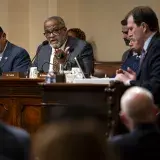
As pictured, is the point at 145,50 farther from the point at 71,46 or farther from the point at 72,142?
the point at 72,142

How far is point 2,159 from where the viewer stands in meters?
1.71

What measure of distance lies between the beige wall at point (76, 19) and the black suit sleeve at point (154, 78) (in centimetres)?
317

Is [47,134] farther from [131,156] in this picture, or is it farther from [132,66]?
[132,66]

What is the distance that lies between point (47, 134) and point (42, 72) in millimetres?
3493

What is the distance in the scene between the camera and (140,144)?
2279mm

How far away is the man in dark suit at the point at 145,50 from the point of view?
368 centimetres

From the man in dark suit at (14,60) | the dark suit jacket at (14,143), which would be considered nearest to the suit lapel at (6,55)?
the man in dark suit at (14,60)

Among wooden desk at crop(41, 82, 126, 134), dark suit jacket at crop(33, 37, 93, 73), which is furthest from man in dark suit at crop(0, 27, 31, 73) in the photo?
wooden desk at crop(41, 82, 126, 134)

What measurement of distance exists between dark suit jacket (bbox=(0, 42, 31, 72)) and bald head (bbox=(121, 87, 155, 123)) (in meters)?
3.38

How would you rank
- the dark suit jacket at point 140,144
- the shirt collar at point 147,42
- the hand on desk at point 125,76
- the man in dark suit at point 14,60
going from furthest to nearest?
the man in dark suit at point 14,60 < the shirt collar at point 147,42 < the hand on desk at point 125,76 < the dark suit jacket at point 140,144

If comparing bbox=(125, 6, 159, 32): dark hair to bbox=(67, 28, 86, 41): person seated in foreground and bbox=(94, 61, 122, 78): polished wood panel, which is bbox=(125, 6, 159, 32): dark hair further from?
bbox=(67, 28, 86, 41): person seated in foreground

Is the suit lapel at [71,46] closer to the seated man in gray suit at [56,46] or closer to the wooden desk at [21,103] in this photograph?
the seated man in gray suit at [56,46]

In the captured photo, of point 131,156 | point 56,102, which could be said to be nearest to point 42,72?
point 56,102

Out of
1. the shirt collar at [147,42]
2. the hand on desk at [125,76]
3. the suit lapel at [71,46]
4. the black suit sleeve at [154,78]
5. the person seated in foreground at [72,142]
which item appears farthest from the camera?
the suit lapel at [71,46]
